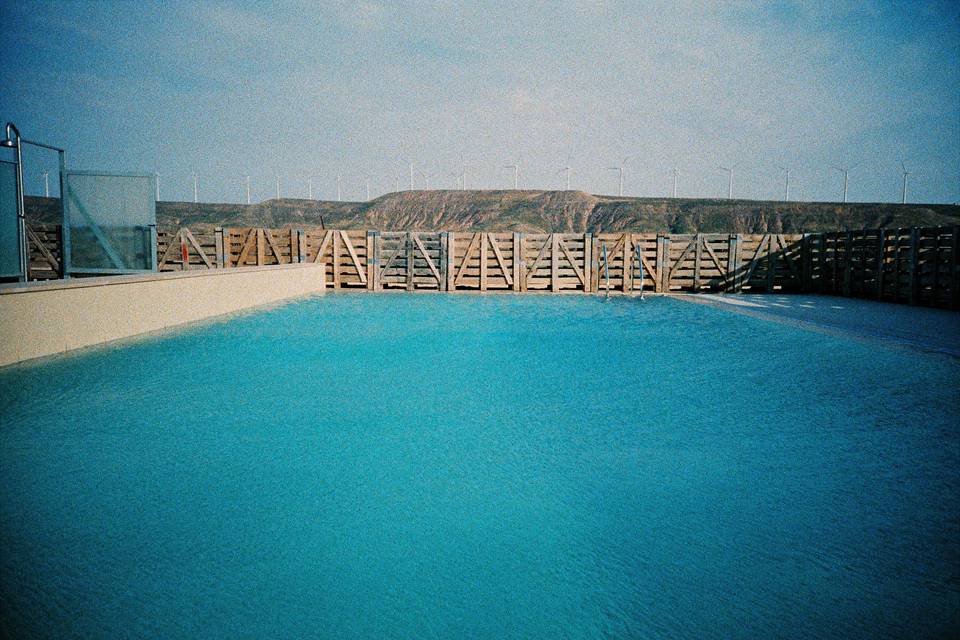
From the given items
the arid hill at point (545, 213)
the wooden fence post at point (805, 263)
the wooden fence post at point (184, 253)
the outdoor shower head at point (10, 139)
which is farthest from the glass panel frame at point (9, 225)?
the arid hill at point (545, 213)

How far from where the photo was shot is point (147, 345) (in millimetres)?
9758

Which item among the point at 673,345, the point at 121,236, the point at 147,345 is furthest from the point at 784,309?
the point at 121,236

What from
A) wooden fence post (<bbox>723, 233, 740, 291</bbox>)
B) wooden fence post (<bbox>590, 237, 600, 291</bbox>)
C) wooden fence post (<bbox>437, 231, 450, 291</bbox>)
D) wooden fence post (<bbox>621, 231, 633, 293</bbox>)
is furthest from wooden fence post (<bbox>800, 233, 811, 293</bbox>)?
wooden fence post (<bbox>437, 231, 450, 291</bbox>)

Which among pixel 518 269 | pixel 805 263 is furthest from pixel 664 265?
pixel 518 269

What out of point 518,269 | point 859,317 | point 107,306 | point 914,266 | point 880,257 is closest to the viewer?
point 107,306

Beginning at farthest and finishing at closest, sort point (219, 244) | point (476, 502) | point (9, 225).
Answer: point (219, 244) < point (9, 225) < point (476, 502)

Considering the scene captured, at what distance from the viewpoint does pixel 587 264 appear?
22.3 meters

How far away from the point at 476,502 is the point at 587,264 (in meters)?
19.1

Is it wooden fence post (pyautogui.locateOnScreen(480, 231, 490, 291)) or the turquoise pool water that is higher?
wooden fence post (pyautogui.locateOnScreen(480, 231, 490, 291))

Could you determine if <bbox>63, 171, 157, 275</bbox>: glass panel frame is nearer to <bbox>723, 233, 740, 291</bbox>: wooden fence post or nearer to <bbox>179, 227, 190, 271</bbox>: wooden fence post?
<bbox>179, 227, 190, 271</bbox>: wooden fence post

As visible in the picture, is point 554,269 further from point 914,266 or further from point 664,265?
point 914,266

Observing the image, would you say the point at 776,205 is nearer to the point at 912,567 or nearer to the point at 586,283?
the point at 586,283

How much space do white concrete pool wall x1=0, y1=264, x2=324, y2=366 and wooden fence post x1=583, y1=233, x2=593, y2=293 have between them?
11425 millimetres

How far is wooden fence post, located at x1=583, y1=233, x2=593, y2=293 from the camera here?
72.4ft
